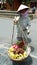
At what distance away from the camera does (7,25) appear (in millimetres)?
9734

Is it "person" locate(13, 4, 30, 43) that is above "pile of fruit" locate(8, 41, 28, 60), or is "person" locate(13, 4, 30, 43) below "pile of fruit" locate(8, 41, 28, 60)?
above

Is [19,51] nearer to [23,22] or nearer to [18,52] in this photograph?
[18,52]

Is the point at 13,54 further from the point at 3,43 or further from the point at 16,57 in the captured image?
the point at 3,43

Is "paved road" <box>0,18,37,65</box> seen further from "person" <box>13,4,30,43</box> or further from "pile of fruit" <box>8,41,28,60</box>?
"person" <box>13,4,30,43</box>

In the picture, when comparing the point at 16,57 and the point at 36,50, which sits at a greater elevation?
the point at 16,57

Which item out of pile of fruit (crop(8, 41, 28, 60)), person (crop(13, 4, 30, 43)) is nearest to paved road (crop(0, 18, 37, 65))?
pile of fruit (crop(8, 41, 28, 60))

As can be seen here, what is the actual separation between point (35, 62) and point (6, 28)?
11.9ft

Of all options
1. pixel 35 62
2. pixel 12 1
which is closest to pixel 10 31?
pixel 35 62

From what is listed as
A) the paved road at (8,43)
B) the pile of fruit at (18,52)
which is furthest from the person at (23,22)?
the pile of fruit at (18,52)

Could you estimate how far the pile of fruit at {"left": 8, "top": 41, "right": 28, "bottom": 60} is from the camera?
512cm

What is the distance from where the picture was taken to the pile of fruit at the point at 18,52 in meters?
5.12

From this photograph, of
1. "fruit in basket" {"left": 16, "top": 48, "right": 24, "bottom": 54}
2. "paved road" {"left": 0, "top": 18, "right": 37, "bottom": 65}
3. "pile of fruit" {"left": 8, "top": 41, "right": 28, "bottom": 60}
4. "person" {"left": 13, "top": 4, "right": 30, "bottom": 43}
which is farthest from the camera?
"person" {"left": 13, "top": 4, "right": 30, "bottom": 43}

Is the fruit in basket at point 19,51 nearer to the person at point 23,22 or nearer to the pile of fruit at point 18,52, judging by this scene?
the pile of fruit at point 18,52

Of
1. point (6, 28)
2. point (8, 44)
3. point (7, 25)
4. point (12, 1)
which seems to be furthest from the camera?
point (12, 1)
